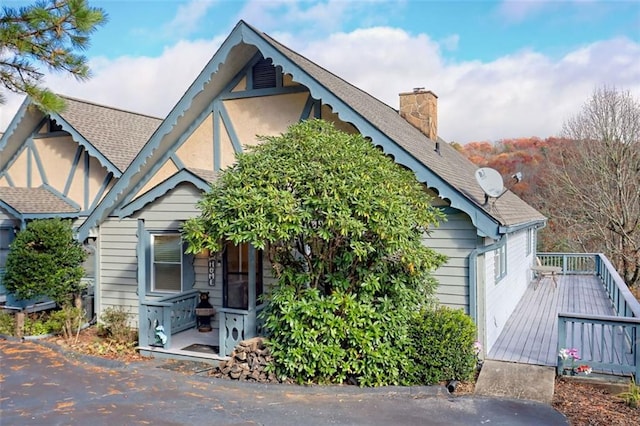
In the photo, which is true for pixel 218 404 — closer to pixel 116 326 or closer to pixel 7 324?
pixel 116 326

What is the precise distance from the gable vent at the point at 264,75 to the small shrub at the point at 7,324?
787cm

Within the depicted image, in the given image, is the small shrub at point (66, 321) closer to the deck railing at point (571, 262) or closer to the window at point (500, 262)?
the window at point (500, 262)

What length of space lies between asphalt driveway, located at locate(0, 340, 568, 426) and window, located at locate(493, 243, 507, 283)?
12.8 ft

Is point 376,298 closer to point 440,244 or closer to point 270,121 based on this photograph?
point 440,244

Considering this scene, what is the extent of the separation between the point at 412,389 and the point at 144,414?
3779 mm

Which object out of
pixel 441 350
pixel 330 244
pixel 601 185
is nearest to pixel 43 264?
pixel 330 244

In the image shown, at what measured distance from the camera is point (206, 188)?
370 inches

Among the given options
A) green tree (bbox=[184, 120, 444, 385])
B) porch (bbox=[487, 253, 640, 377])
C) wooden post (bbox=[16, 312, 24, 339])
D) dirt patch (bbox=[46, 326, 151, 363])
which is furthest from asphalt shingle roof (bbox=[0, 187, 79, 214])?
porch (bbox=[487, 253, 640, 377])

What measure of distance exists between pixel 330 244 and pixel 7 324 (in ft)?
27.9

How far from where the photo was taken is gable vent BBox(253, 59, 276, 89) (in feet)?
34.7

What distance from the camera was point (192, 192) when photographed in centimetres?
986

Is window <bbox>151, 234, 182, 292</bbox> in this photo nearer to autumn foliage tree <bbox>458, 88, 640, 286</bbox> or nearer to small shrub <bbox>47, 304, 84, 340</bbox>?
small shrub <bbox>47, 304, 84, 340</bbox>

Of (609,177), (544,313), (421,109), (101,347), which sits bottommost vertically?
(101,347)

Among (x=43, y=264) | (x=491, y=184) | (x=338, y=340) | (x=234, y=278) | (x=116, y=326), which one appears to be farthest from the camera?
(x=43, y=264)
